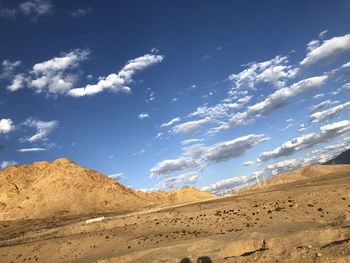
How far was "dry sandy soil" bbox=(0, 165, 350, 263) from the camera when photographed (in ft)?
44.6

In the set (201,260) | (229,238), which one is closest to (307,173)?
(229,238)

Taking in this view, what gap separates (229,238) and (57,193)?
338 ft

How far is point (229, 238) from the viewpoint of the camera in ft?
65.7

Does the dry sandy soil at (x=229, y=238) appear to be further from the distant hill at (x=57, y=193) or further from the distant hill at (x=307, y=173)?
the distant hill at (x=307, y=173)

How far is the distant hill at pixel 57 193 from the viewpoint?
97.3 meters

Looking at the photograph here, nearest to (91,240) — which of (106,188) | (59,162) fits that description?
(106,188)

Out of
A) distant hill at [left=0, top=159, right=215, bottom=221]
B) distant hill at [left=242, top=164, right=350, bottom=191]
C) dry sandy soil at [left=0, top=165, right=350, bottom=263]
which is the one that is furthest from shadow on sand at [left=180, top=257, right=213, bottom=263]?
distant hill at [left=242, top=164, right=350, bottom=191]

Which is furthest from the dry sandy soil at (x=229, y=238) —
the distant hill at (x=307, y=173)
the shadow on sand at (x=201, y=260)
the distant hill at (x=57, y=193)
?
the distant hill at (x=307, y=173)

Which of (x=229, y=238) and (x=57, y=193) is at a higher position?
(x=57, y=193)

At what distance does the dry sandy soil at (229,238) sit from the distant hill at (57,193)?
199ft

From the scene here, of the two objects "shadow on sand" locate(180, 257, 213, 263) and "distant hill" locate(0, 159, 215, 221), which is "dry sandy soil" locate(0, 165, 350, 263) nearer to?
"shadow on sand" locate(180, 257, 213, 263)

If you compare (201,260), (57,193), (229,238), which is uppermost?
(57,193)

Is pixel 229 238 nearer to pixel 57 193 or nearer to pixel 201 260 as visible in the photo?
pixel 201 260

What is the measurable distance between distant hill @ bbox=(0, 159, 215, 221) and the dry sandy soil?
60652mm
